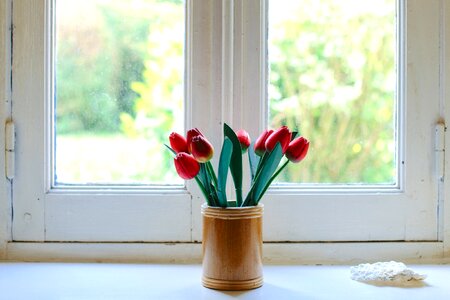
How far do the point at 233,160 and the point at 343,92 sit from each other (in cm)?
34

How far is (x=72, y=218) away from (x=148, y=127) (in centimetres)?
23

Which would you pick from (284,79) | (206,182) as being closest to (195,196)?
(206,182)

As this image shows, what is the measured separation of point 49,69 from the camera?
1209 mm

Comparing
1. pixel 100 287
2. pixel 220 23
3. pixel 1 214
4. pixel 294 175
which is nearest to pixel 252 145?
pixel 294 175

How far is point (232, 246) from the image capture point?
0.99m

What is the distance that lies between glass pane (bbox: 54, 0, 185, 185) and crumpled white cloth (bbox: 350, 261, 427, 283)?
0.40m

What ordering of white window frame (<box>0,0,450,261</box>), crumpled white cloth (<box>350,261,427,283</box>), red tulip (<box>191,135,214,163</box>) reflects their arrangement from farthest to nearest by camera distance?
white window frame (<box>0,0,450,261</box>), crumpled white cloth (<box>350,261,427,283</box>), red tulip (<box>191,135,214,163</box>)

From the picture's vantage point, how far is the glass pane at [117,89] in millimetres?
1221

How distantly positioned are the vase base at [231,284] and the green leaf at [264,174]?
130 millimetres

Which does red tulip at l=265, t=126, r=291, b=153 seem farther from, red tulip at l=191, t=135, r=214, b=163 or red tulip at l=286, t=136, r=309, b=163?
red tulip at l=191, t=135, r=214, b=163

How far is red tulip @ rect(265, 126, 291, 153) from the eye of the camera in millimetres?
1000

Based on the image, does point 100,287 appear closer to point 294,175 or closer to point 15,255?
point 15,255

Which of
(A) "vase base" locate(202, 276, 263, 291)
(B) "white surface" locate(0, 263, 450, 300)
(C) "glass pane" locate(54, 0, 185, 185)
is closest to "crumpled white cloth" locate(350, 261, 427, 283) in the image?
(B) "white surface" locate(0, 263, 450, 300)

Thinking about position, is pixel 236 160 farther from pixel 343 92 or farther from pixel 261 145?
pixel 343 92
